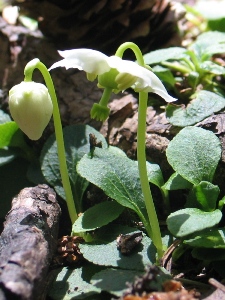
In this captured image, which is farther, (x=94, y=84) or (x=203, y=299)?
(x=94, y=84)

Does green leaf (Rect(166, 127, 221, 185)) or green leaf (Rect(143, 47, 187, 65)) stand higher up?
green leaf (Rect(143, 47, 187, 65))

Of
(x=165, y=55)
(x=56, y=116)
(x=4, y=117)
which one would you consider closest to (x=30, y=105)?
(x=56, y=116)

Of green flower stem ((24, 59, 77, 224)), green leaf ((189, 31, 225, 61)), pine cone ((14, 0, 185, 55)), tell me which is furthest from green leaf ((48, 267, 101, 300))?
pine cone ((14, 0, 185, 55))

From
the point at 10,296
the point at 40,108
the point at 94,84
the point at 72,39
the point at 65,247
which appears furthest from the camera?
the point at 72,39

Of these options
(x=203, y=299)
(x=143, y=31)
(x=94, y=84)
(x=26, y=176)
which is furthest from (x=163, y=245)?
(x=143, y=31)

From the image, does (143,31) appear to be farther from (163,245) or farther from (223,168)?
(163,245)

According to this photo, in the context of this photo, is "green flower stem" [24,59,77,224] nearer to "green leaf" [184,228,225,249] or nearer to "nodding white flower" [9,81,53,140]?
"nodding white flower" [9,81,53,140]

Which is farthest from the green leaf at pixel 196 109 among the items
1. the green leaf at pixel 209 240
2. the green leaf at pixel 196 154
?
the green leaf at pixel 209 240
